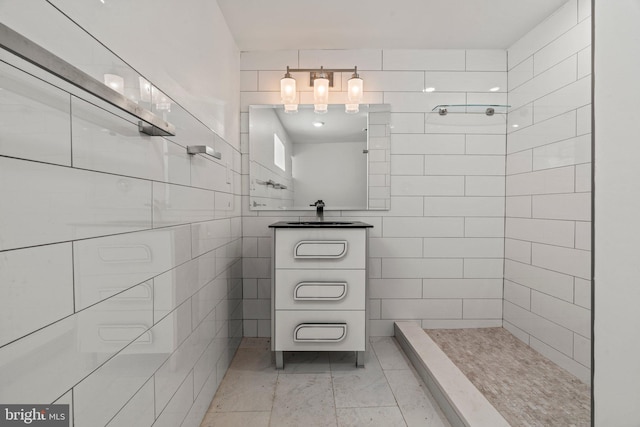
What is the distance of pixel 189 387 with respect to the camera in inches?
50.4

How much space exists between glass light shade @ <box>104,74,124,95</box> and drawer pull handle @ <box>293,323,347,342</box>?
1461 millimetres

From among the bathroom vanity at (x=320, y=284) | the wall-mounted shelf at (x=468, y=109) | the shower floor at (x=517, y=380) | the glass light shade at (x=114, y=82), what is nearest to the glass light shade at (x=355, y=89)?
the wall-mounted shelf at (x=468, y=109)

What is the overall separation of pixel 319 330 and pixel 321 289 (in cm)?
24

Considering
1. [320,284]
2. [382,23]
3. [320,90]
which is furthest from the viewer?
[320,90]

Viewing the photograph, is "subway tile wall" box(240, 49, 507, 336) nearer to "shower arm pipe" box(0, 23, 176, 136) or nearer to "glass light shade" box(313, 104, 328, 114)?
"glass light shade" box(313, 104, 328, 114)

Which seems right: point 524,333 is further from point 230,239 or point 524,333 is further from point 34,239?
point 34,239

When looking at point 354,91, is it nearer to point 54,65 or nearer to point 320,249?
point 320,249

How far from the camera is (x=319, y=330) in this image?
1822 mm

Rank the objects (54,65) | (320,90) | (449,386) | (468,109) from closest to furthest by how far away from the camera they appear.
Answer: (54,65)
(449,386)
(320,90)
(468,109)

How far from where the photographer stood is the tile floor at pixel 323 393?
4.79ft

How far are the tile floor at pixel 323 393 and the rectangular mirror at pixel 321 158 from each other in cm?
105

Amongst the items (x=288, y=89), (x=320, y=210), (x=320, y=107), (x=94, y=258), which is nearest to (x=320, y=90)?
(x=320, y=107)

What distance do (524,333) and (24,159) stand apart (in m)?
2.65

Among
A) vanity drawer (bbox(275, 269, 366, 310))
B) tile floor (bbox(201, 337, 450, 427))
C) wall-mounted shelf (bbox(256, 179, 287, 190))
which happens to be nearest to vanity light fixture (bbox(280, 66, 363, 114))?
wall-mounted shelf (bbox(256, 179, 287, 190))
